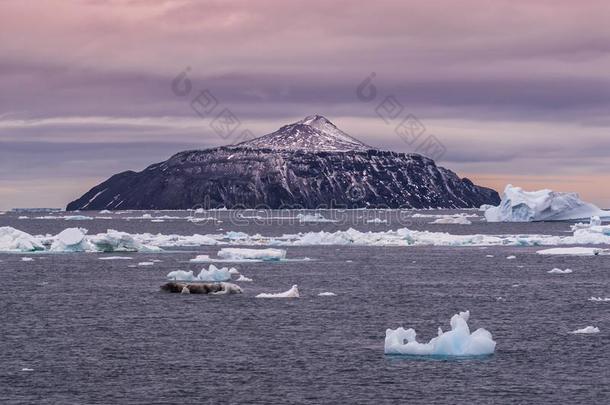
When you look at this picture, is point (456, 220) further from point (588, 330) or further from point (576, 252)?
point (588, 330)

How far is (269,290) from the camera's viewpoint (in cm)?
5378

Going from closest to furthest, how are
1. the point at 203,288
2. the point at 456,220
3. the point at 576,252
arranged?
the point at 203,288
the point at 576,252
the point at 456,220

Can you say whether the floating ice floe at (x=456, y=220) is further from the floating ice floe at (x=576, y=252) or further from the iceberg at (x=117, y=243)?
the iceberg at (x=117, y=243)

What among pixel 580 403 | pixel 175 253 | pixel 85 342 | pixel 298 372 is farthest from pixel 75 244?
pixel 580 403

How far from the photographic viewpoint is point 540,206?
408 feet

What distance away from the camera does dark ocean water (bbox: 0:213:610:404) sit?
91.0ft

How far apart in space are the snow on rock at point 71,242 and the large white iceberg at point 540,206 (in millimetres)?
57127

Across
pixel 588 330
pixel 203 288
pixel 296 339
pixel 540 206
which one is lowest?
pixel 296 339

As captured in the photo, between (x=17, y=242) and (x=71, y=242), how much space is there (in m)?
6.06

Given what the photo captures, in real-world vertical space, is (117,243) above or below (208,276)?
above

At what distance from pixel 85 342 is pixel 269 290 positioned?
732 inches

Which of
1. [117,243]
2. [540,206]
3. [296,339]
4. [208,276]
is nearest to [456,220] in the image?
[540,206]

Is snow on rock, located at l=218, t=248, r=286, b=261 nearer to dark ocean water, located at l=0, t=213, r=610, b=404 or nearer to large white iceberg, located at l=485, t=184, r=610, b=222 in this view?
dark ocean water, located at l=0, t=213, r=610, b=404

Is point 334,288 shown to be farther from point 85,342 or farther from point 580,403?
point 580,403
